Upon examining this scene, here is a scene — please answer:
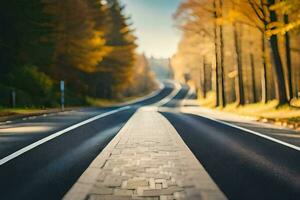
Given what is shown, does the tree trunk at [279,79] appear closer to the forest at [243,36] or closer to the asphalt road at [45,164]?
the forest at [243,36]

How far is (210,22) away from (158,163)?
90.5ft

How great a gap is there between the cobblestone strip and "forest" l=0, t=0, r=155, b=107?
2105cm

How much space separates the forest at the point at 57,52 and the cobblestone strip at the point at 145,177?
21046mm

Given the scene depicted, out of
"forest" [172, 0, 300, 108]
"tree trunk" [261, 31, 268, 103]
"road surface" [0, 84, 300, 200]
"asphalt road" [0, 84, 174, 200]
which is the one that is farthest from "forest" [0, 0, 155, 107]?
"road surface" [0, 84, 300, 200]

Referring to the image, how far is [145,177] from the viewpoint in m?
5.72

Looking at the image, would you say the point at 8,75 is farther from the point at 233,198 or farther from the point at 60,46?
the point at 233,198

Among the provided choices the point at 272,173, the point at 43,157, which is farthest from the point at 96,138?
the point at 272,173

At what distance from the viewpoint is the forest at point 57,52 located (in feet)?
99.4

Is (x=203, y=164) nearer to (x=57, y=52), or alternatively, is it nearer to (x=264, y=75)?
(x=264, y=75)

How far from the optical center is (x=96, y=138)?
35.5 ft

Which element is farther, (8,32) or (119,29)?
(119,29)

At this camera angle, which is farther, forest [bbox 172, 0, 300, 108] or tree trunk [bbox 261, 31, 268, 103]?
tree trunk [bbox 261, 31, 268, 103]

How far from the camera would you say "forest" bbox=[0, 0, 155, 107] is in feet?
99.4

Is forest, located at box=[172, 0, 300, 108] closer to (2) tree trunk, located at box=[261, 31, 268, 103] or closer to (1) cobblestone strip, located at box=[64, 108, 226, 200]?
(2) tree trunk, located at box=[261, 31, 268, 103]
